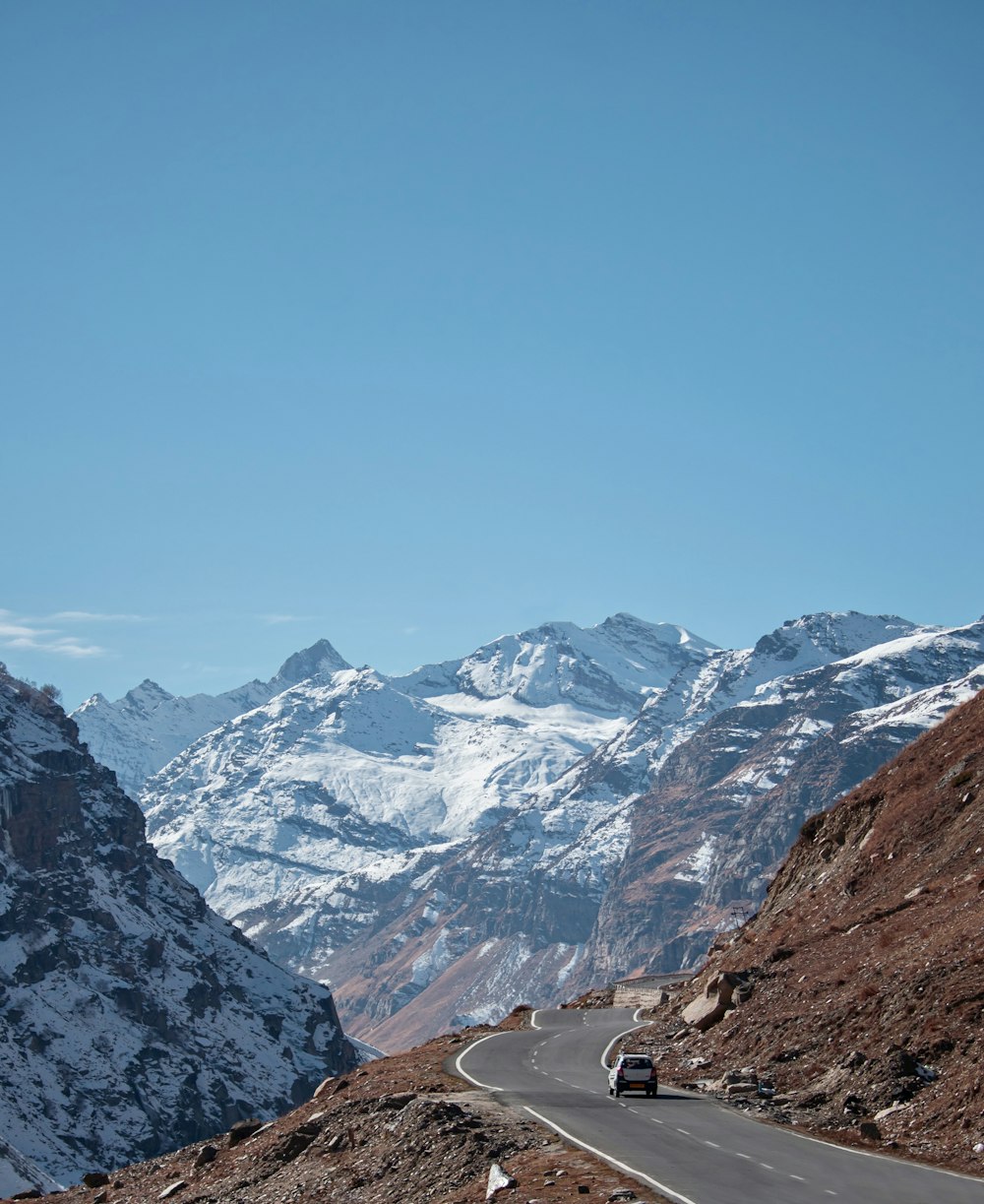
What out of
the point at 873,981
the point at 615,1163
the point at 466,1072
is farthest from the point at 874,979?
the point at 466,1072

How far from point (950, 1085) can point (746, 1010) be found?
13728 mm

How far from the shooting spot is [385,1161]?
1474 inches

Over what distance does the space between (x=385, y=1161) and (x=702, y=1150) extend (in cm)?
794

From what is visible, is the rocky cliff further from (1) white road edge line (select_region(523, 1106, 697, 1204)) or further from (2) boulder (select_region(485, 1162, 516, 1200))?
(2) boulder (select_region(485, 1162, 516, 1200))

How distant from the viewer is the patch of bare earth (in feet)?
108

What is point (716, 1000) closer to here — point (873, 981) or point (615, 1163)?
point (873, 981)

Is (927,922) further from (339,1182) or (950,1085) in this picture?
(339,1182)

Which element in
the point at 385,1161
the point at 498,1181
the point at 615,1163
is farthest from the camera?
the point at 385,1161

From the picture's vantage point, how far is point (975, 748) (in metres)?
58.4

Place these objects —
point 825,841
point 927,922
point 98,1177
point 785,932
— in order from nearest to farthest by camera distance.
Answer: point 927,922 < point 98,1177 < point 785,932 < point 825,841

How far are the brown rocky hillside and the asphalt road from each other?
1453 mm

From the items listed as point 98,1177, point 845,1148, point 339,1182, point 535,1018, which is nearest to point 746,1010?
point 845,1148

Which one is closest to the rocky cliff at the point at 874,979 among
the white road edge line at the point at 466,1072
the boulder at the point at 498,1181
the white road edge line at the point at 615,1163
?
the white road edge line at the point at 615,1163

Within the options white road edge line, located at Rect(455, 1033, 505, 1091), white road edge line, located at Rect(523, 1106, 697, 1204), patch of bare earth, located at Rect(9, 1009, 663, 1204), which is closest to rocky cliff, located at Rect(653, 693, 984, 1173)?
white road edge line, located at Rect(523, 1106, 697, 1204)
